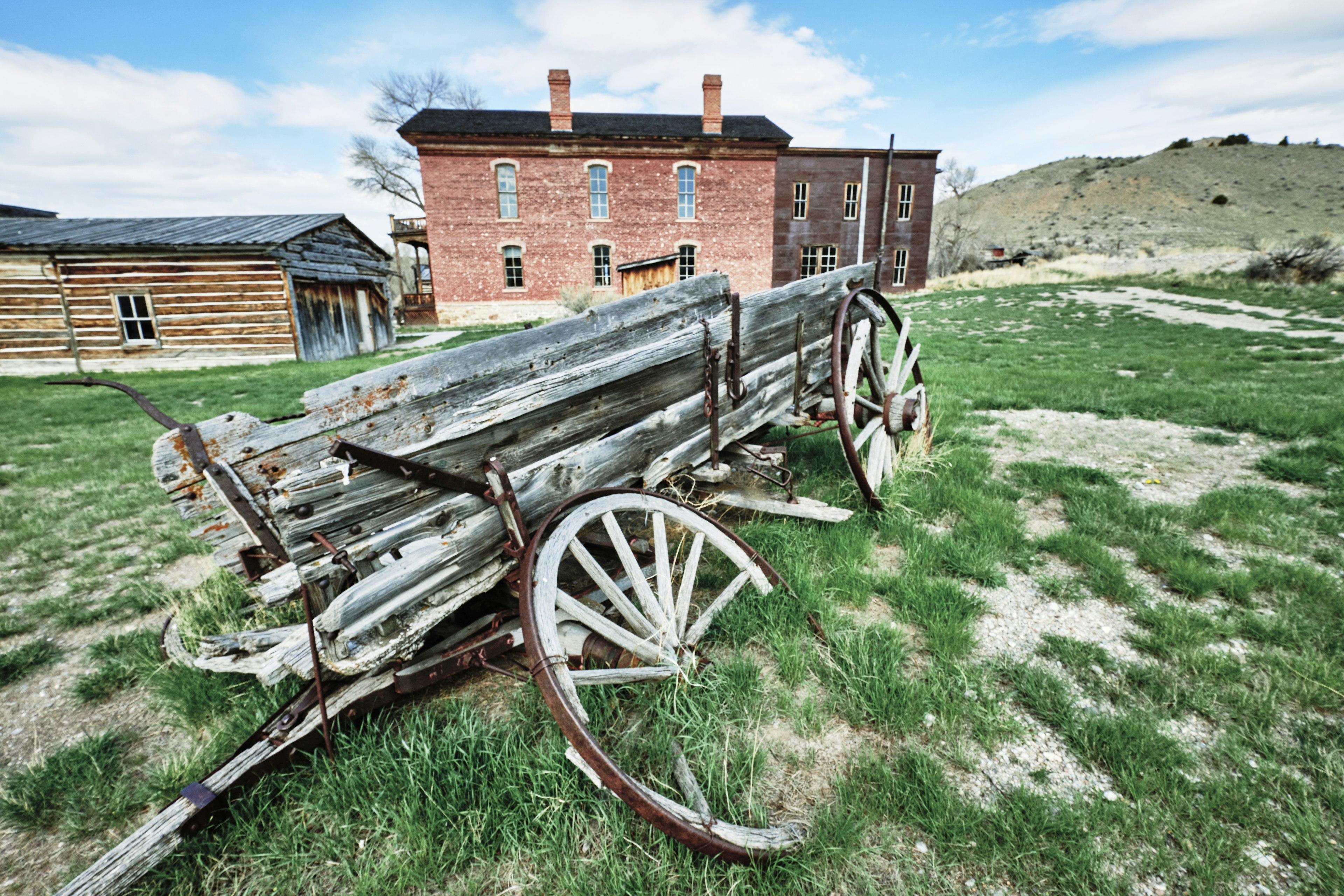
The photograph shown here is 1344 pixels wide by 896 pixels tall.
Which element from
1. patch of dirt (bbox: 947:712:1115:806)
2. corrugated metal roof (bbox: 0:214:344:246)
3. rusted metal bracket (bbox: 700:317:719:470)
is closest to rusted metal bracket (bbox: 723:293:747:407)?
rusted metal bracket (bbox: 700:317:719:470)

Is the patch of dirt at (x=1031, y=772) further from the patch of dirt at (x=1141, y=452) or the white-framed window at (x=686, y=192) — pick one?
the white-framed window at (x=686, y=192)

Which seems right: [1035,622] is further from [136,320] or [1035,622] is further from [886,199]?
[886,199]

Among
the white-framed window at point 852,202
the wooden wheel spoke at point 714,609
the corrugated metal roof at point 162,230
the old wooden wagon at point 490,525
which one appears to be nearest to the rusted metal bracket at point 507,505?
the old wooden wagon at point 490,525

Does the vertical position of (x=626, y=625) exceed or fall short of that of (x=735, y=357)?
it falls short

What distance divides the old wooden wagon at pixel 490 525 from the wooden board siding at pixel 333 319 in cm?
1371

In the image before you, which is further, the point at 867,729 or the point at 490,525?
the point at 867,729

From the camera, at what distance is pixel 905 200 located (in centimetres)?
2492

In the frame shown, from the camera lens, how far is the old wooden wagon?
1490mm

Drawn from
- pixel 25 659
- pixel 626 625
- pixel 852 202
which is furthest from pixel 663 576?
pixel 852 202

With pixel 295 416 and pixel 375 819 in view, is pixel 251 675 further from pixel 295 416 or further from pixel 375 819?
pixel 295 416

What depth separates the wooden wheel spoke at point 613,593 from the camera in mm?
1856

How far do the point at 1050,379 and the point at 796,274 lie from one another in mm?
19013

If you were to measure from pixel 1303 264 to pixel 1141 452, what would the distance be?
18.9 meters

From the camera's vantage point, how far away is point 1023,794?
1.63m
